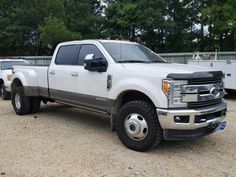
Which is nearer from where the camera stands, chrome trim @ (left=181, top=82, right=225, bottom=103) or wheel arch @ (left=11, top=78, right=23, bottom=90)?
chrome trim @ (left=181, top=82, right=225, bottom=103)

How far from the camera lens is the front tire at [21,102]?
864 cm

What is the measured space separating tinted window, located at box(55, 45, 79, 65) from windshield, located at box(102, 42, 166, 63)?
0.87m

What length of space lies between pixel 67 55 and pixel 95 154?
9.26ft

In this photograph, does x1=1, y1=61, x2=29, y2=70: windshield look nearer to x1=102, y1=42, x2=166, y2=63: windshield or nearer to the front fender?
x1=102, y1=42, x2=166, y2=63: windshield

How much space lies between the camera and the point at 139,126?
5480mm

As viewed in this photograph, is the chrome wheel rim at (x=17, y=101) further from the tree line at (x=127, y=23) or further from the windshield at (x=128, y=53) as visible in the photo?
the tree line at (x=127, y=23)

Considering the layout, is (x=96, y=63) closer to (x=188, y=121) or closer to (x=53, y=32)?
(x=188, y=121)

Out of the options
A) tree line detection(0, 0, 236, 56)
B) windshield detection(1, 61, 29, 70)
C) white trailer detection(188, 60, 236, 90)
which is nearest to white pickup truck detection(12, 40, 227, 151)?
windshield detection(1, 61, 29, 70)

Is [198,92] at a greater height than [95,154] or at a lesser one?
greater

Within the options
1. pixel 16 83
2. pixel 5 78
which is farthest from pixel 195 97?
pixel 5 78

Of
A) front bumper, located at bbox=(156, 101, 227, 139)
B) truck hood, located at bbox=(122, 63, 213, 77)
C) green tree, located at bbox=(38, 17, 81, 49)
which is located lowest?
front bumper, located at bbox=(156, 101, 227, 139)

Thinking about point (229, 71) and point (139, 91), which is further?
point (229, 71)

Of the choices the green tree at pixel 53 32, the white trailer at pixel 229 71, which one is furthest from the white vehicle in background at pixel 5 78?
the green tree at pixel 53 32

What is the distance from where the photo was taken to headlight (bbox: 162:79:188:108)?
16.6 feet
